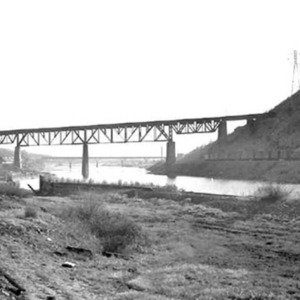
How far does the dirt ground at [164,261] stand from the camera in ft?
35.5

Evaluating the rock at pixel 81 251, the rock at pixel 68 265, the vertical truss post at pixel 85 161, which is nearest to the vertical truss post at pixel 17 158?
the vertical truss post at pixel 85 161

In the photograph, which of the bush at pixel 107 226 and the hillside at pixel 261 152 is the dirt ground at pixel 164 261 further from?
the hillside at pixel 261 152

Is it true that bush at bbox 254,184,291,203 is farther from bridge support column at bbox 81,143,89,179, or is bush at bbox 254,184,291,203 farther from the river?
bridge support column at bbox 81,143,89,179

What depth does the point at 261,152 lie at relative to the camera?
61.2m

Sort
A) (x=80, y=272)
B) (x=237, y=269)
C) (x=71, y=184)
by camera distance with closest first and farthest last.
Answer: (x=80, y=272)
(x=237, y=269)
(x=71, y=184)

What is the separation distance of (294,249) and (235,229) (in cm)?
536

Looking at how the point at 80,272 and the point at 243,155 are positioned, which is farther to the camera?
the point at 243,155

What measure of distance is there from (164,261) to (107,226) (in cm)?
419

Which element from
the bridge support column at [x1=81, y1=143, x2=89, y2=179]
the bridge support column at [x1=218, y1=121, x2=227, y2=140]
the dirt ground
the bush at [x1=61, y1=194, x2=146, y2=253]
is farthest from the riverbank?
the bush at [x1=61, y1=194, x2=146, y2=253]

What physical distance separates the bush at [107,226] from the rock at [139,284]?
13.7 feet

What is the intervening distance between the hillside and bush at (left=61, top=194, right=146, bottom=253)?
29973 mm

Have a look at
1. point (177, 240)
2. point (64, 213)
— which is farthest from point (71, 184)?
point (177, 240)

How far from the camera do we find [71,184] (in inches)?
1772

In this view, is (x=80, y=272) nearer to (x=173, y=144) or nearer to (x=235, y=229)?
(x=235, y=229)
